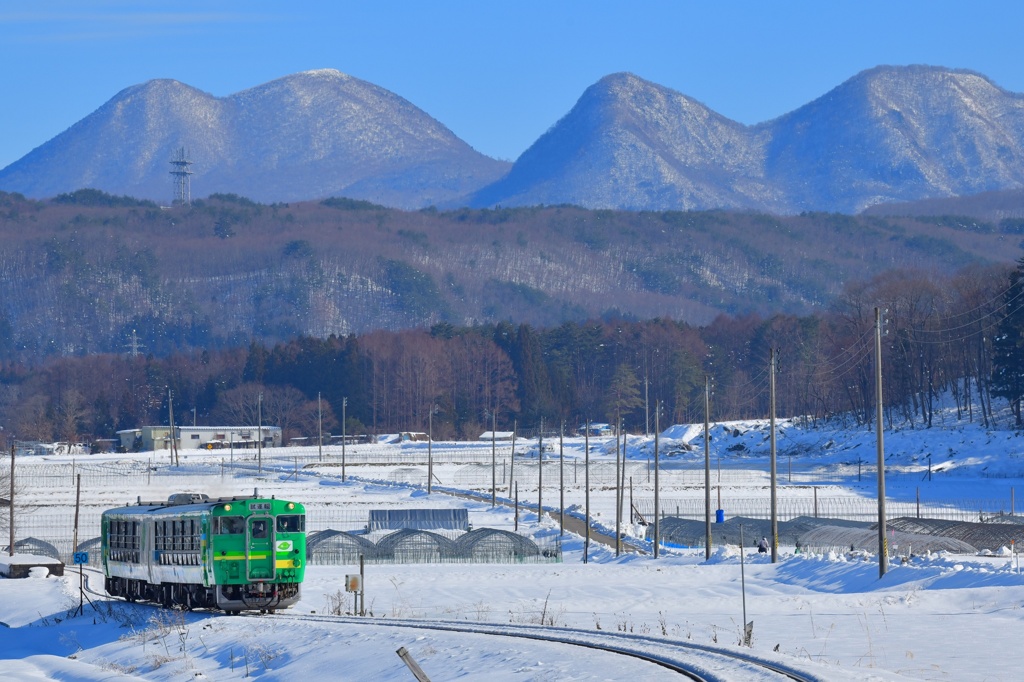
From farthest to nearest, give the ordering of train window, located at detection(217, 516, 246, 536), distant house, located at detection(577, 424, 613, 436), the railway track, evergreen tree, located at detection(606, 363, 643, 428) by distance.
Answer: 1. evergreen tree, located at detection(606, 363, 643, 428)
2. distant house, located at detection(577, 424, 613, 436)
3. train window, located at detection(217, 516, 246, 536)
4. the railway track

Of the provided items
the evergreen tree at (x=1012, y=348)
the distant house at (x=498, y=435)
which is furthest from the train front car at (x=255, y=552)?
the distant house at (x=498, y=435)

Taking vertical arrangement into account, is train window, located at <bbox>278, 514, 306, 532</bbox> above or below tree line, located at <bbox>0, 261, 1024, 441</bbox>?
below

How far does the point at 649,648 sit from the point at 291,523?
13802 millimetres

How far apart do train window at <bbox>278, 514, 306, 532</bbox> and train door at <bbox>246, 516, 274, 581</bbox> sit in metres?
0.35

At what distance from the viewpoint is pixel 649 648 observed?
26.1 meters

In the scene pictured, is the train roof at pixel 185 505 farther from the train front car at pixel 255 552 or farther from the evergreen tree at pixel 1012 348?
the evergreen tree at pixel 1012 348

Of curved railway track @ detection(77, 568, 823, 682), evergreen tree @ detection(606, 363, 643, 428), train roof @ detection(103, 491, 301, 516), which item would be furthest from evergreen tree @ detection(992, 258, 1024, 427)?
curved railway track @ detection(77, 568, 823, 682)

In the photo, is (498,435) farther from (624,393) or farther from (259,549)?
(259,549)

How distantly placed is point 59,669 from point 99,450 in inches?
5325

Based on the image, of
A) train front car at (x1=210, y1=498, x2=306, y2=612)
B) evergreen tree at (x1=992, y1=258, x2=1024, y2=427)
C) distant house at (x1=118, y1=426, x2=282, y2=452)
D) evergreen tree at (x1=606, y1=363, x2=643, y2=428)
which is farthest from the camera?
evergreen tree at (x1=606, y1=363, x2=643, y2=428)

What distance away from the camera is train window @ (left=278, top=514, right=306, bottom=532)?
37000mm

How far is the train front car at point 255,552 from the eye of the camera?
3600 centimetres

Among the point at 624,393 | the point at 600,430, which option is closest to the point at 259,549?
the point at 600,430

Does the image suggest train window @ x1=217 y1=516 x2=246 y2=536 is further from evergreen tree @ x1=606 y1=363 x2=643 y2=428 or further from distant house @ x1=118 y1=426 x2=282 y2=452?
evergreen tree @ x1=606 y1=363 x2=643 y2=428
